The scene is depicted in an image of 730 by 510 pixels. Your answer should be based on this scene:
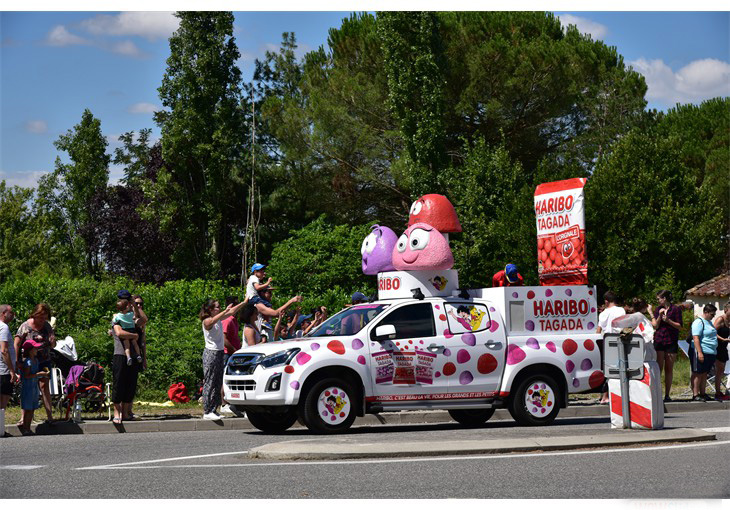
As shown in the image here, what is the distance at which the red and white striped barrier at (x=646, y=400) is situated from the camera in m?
13.7

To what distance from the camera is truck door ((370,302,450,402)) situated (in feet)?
48.0

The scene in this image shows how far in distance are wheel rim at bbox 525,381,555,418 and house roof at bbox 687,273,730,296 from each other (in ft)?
119

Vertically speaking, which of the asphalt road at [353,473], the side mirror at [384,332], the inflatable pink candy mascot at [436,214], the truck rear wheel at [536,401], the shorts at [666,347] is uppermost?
the inflatable pink candy mascot at [436,214]

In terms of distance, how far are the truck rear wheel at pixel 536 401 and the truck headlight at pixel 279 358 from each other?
3.33 meters

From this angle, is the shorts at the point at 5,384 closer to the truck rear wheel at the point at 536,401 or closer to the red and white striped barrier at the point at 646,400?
the truck rear wheel at the point at 536,401

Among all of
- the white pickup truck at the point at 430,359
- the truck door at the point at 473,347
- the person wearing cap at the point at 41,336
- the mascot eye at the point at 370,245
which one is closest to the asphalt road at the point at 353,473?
the white pickup truck at the point at 430,359

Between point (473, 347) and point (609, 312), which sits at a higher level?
point (609, 312)

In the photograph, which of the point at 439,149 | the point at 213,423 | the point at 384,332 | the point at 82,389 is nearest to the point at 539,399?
the point at 384,332

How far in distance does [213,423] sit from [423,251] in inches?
158

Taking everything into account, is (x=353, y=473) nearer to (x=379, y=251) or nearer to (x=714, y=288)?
(x=379, y=251)

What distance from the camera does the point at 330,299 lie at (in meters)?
30.6

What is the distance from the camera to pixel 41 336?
15539 mm

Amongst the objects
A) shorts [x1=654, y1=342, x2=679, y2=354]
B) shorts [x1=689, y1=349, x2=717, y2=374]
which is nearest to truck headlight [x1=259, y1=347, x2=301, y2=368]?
shorts [x1=654, y1=342, x2=679, y2=354]
